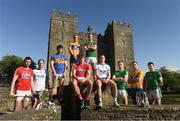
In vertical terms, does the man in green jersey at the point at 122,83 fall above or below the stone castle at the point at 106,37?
below

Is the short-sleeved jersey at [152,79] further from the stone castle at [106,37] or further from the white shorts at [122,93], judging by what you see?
the stone castle at [106,37]

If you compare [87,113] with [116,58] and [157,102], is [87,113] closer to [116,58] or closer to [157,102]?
[157,102]

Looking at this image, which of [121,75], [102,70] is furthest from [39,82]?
[121,75]

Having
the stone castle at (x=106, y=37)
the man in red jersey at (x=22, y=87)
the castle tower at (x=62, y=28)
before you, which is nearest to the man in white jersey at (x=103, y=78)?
the man in red jersey at (x=22, y=87)

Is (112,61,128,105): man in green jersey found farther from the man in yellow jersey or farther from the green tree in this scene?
the green tree

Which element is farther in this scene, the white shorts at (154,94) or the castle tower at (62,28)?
the castle tower at (62,28)

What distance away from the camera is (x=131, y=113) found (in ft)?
20.2

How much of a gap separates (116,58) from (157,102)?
33764 millimetres

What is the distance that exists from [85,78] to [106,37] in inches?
1577

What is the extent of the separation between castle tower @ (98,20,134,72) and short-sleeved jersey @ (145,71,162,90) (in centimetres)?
3288

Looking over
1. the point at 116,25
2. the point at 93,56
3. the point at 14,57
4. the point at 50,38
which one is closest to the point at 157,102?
the point at 93,56

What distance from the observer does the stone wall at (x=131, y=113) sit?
20.0 ft

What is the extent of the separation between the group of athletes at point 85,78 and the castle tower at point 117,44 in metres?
33.0

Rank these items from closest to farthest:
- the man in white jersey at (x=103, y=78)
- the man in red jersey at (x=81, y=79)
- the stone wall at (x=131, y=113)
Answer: the stone wall at (x=131, y=113) → the man in red jersey at (x=81, y=79) → the man in white jersey at (x=103, y=78)
